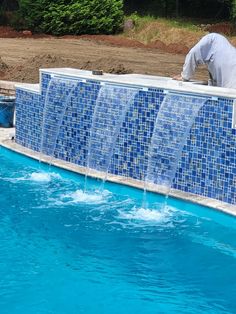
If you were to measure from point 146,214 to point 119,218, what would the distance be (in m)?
0.34

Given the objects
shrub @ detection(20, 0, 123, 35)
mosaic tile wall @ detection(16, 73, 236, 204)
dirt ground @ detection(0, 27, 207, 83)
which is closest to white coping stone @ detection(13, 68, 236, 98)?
mosaic tile wall @ detection(16, 73, 236, 204)

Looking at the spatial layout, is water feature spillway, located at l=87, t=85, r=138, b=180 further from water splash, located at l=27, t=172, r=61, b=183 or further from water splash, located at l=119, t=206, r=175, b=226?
water splash, located at l=119, t=206, r=175, b=226

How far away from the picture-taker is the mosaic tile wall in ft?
24.9

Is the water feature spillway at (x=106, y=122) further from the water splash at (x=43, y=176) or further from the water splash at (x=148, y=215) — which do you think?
the water splash at (x=148, y=215)

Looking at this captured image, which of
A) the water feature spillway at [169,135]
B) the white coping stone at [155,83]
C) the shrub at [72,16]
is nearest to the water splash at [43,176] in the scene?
the white coping stone at [155,83]

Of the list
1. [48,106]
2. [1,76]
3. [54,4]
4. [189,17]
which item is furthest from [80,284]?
[189,17]

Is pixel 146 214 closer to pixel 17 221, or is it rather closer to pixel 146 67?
pixel 17 221

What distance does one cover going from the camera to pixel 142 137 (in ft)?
27.8

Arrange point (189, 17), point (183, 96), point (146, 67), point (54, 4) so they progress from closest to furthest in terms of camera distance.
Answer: point (183, 96), point (146, 67), point (54, 4), point (189, 17)

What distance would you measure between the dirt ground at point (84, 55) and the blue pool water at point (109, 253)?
22.2ft

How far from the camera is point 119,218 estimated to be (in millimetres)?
7504

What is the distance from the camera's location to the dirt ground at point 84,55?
15.2 meters

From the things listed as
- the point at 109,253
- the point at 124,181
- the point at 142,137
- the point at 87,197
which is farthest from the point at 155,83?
the point at 109,253

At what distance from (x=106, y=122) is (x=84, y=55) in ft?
43.1
